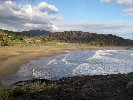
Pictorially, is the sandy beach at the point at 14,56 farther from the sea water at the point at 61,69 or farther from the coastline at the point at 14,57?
the sea water at the point at 61,69

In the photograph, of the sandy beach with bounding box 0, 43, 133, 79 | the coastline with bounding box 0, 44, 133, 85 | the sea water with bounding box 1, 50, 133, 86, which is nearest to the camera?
the sea water with bounding box 1, 50, 133, 86

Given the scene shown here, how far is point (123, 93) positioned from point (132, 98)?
1.06 meters

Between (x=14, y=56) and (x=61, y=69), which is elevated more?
(x=61, y=69)

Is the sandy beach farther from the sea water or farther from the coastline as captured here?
the sea water

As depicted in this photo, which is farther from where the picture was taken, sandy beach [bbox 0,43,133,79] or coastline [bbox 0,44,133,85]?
sandy beach [bbox 0,43,133,79]

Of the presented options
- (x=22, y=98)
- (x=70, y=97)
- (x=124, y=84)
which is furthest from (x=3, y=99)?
(x=124, y=84)

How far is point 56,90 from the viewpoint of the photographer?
58.5 feet

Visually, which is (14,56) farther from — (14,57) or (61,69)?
(61,69)

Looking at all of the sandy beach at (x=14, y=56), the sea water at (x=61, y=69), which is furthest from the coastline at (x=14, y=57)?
the sea water at (x=61, y=69)

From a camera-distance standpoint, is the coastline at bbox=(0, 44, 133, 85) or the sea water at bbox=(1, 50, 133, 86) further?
the coastline at bbox=(0, 44, 133, 85)

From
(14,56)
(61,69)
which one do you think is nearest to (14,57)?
(14,56)

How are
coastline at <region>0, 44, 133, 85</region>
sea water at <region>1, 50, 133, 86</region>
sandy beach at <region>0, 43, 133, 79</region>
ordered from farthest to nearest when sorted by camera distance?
sandy beach at <region>0, 43, 133, 79</region>, coastline at <region>0, 44, 133, 85</region>, sea water at <region>1, 50, 133, 86</region>

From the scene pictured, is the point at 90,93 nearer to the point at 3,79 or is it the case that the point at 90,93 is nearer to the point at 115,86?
the point at 115,86

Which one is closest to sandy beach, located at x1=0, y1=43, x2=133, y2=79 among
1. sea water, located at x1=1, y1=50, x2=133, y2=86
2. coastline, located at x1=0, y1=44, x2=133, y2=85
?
coastline, located at x1=0, y1=44, x2=133, y2=85
